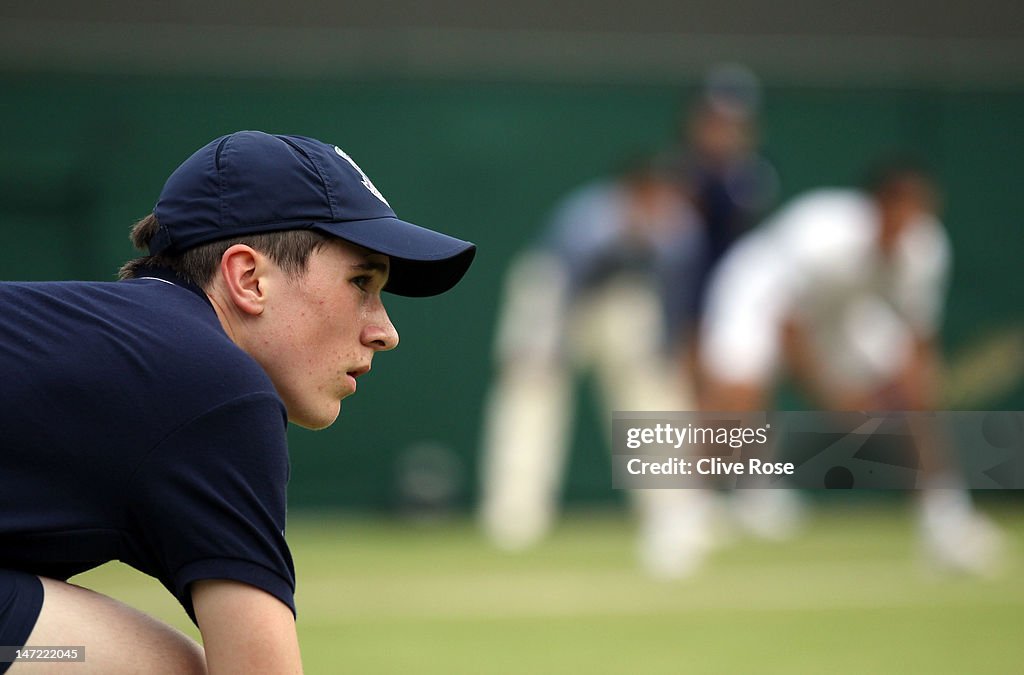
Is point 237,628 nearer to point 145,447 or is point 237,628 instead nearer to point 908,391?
point 145,447

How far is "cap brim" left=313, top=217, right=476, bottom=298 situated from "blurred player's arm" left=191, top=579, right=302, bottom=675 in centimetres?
58

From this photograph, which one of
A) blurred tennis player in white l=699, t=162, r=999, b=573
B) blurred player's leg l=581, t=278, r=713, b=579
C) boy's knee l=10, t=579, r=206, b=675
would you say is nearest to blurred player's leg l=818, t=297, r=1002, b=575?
blurred tennis player in white l=699, t=162, r=999, b=573

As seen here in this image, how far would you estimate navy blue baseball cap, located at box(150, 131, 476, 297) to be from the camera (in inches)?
96.2

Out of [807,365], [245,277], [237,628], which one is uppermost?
[807,365]

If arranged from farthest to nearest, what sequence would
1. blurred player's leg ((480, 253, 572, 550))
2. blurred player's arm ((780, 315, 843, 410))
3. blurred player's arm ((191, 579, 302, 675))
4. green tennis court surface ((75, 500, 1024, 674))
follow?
blurred player's leg ((480, 253, 572, 550))
blurred player's arm ((780, 315, 843, 410))
green tennis court surface ((75, 500, 1024, 674))
blurred player's arm ((191, 579, 302, 675))

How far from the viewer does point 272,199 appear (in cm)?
244

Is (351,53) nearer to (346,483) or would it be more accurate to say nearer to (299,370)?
(346,483)

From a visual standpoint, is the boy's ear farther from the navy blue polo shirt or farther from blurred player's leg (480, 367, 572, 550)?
blurred player's leg (480, 367, 572, 550)

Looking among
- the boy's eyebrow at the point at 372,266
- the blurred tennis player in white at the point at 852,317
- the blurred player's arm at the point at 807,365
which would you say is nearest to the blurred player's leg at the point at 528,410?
the blurred tennis player in white at the point at 852,317

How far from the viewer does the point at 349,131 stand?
11297 millimetres

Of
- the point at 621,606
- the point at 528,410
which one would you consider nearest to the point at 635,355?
the point at 528,410

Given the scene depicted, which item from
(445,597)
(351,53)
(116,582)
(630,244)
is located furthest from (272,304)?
(351,53)

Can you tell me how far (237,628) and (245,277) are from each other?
0.56 meters

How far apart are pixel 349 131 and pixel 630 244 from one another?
7.29 ft
